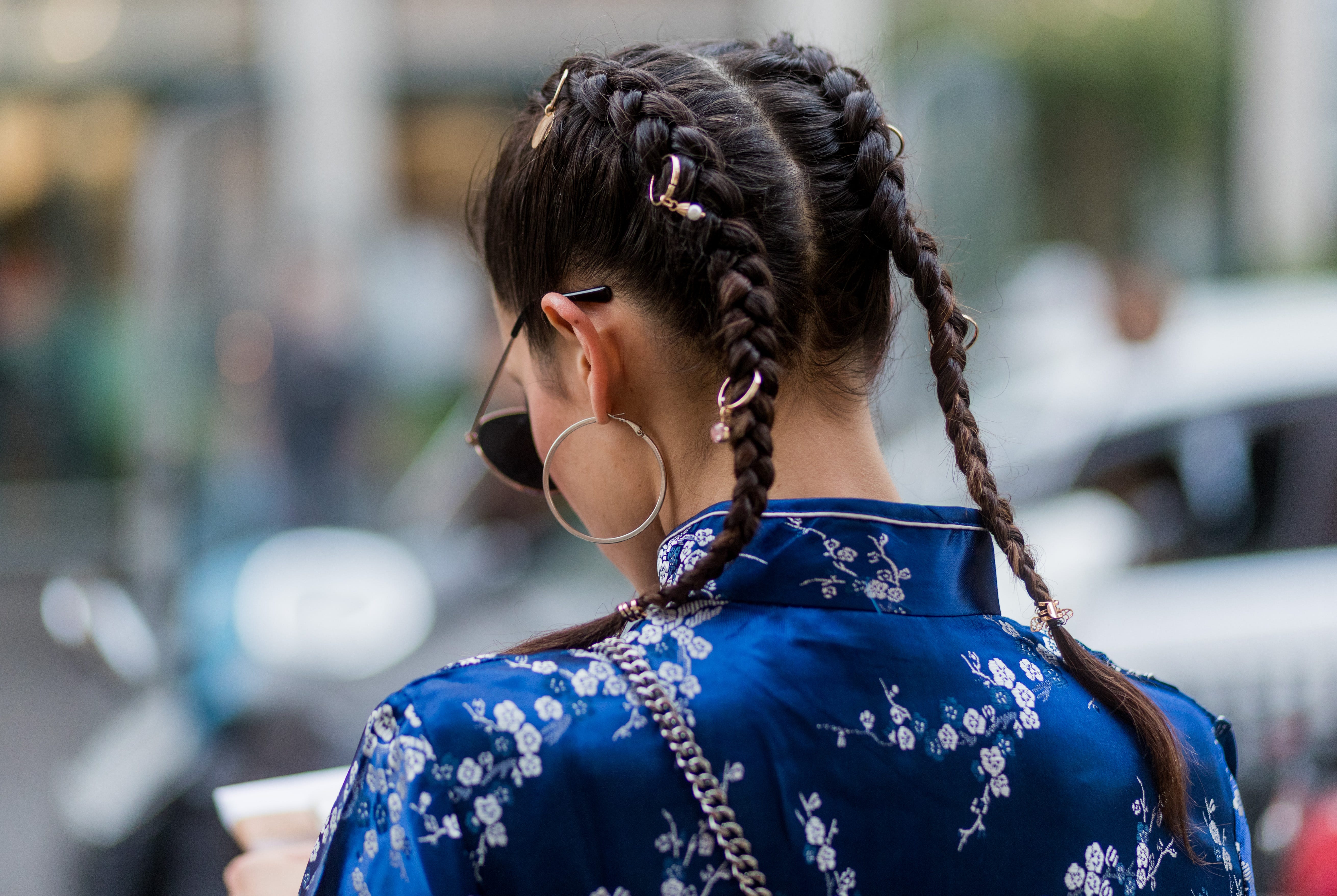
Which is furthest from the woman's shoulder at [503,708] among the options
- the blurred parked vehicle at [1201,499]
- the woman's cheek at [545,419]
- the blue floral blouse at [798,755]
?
the blurred parked vehicle at [1201,499]

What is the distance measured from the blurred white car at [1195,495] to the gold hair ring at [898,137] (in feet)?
6.98

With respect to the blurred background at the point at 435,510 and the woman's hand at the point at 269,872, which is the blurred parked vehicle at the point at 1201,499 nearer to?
the blurred background at the point at 435,510

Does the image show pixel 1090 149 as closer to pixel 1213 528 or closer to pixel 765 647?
pixel 1213 528

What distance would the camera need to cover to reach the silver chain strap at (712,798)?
87 centimetres

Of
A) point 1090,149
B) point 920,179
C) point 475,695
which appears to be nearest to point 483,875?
point 475,695

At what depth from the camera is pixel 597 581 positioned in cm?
355

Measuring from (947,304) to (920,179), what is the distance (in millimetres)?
3577

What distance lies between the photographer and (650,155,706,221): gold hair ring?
3.30 feet

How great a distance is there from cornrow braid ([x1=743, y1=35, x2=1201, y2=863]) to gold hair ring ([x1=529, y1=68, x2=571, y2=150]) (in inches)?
8.6

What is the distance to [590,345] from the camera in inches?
42.1

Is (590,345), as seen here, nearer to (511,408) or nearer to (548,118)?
(548,118)

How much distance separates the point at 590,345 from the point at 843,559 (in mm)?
290

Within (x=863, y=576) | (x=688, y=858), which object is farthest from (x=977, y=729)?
(x=688, y=858)

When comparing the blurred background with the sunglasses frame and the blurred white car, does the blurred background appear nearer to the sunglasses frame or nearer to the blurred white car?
the blurred white car
